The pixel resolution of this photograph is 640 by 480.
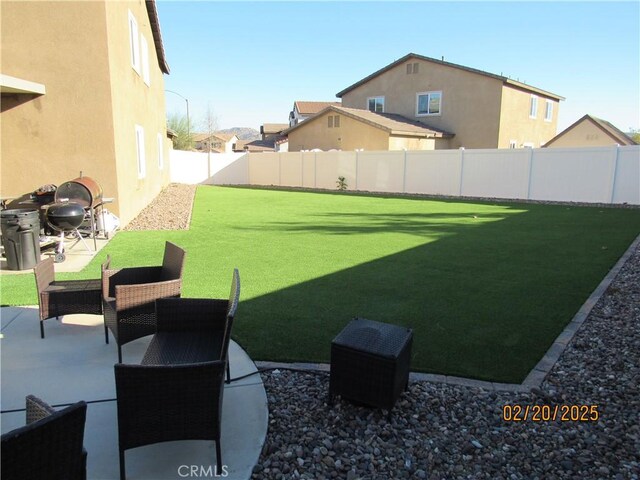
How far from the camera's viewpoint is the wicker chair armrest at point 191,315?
3.82 metres

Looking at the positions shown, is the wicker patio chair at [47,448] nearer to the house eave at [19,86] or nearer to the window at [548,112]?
the house eave at [19,86]

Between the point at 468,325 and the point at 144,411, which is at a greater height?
the point at 144,411

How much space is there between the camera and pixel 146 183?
51.3 feet

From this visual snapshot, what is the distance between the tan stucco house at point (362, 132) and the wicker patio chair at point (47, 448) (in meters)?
26.3

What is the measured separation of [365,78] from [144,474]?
3420 cm

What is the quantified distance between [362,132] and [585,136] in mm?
17050

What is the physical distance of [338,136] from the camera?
99.2ft

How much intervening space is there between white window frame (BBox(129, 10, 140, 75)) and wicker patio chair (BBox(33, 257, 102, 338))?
10.6 meters

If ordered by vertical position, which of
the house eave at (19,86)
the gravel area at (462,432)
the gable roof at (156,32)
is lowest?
the gravel area at (462,432)

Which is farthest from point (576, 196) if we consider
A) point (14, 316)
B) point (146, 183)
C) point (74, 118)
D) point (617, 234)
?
point (14, 316)

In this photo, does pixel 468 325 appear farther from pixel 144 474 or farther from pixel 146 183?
pixel 146 183
